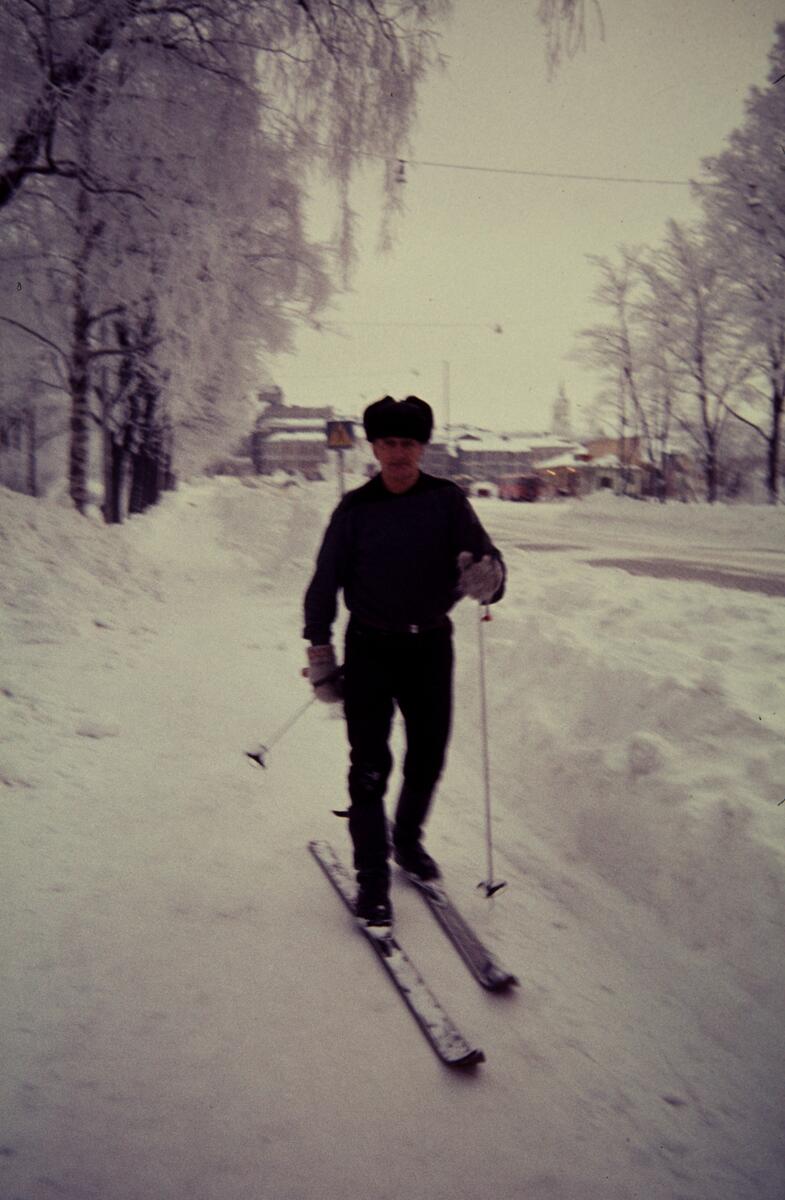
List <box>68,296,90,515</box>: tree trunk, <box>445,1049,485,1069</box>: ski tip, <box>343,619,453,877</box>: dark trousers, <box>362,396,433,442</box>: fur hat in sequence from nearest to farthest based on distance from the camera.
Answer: <box>445,1049,485,1069</box>: ski tip
<box>362,396,433,442</box>: fur hat
<box>343,619,453,877</box>: dark trousers
<box>68,296,90,515</box>: tree trunk

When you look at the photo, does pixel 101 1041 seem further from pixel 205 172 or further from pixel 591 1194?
pixel 205 172

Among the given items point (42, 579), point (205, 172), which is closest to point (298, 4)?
point (205, 172)

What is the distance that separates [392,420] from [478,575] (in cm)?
76

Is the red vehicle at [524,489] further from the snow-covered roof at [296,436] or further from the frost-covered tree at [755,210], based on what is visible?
the snow-covered roof at [296,436]

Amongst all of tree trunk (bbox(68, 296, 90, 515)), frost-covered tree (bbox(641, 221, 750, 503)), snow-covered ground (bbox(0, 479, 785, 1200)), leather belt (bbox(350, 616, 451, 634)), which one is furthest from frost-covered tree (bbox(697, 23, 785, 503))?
leather belt (bbox(350, 616, 451, 634))

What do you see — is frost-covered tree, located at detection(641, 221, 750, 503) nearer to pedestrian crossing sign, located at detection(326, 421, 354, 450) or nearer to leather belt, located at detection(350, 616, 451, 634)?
pedestrian crossing sign, located at detection(326, 421, 354, 450)

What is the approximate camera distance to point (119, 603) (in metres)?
8.24

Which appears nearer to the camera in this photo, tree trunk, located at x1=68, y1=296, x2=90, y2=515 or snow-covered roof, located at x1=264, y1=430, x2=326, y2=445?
tree trunk, located at x1=68, y1=296, x2=90, y2=515

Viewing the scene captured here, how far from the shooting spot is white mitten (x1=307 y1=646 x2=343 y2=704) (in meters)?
3.04

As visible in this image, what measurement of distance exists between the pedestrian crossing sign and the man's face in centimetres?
896

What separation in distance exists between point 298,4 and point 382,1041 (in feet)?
25.5

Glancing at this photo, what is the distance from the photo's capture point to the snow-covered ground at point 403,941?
6.14ft

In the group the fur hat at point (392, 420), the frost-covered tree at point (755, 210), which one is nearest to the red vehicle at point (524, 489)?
the frost-covered tree at point (755, 210)

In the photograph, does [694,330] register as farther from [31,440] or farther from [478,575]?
[478,575]
